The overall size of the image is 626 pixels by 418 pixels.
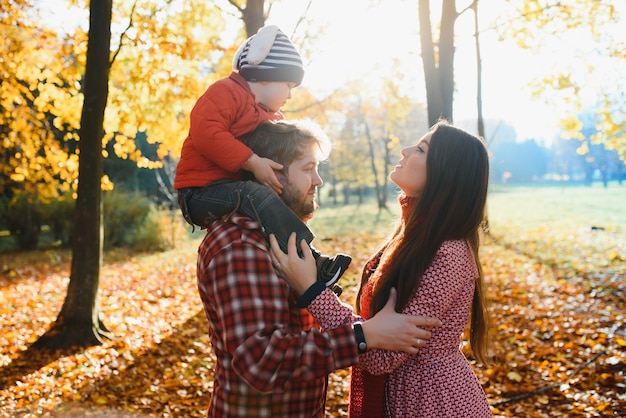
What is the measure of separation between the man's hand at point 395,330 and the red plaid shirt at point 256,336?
0.32ft

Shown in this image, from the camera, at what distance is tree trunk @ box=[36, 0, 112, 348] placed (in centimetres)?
687

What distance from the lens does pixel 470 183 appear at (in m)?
2.26

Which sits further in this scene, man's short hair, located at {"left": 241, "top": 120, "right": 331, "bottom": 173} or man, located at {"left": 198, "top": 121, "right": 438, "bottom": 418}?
man's short hair, located at {"left": 241, "top": 120, "right": 331, "bottom": 173}

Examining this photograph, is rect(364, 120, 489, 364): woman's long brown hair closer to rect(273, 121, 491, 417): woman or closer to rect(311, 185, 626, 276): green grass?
rect(273, 121, 491, 417): woman

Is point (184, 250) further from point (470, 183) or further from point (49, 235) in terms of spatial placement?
point (470, 183)

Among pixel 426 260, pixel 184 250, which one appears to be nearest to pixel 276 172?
pixel 426 260

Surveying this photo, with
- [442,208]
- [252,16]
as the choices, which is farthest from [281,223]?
[252,16]

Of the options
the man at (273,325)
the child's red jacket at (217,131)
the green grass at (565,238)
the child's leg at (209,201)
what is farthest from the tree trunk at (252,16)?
the man at (273,325)

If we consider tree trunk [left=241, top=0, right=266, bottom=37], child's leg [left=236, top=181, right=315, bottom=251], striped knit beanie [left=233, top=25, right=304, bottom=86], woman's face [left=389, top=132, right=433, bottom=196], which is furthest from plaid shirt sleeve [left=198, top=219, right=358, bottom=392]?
tree trunk [left=241, top=0, right=266, bottom=37]

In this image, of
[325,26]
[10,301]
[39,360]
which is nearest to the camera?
[39,360]

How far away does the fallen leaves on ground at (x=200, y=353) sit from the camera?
5.34m

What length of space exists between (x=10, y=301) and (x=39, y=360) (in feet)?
14.5

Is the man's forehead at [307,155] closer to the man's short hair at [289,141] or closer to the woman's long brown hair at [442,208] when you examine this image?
the man's short hair at [289,141]

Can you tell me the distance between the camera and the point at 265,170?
2162 millimetres
